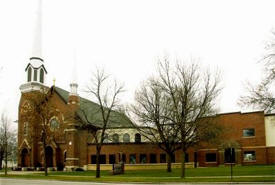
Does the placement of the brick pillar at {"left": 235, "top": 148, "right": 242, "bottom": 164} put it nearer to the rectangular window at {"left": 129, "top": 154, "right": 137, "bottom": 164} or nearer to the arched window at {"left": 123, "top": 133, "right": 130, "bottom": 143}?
the rectangular window at {"left": 129, "top": 154, "right": 137, "bottom": 164}

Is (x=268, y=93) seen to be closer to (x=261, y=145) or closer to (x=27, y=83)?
(x=261, y=145)

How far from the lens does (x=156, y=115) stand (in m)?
42.1

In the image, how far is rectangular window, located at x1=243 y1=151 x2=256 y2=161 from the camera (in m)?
51.6

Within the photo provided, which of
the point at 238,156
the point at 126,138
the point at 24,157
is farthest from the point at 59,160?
the point at 238,156

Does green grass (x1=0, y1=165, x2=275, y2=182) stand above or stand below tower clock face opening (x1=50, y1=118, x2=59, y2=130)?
below

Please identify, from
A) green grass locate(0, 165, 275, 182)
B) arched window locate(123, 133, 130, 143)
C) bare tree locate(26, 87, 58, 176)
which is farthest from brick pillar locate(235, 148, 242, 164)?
bare tree locate(26, 87, 58, 176)

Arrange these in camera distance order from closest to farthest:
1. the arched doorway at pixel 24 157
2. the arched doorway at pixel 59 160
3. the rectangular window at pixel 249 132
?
the rectangular window at pixel 249 132 → the arched doorway at pixel 59 160 → the arched doorway at pixel 24 157

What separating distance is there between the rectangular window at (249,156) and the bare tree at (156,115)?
1338 cm

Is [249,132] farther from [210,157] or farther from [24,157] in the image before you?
[24,157]

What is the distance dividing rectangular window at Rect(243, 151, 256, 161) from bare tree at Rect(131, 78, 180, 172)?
43.9 feet

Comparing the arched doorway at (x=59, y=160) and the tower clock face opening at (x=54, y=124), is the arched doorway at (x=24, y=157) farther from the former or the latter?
the tower clock face opening at (x=54, y=124)

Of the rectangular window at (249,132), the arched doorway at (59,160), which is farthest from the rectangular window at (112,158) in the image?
the rectangular window at (249,132)

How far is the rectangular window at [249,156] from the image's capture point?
51.6 meters

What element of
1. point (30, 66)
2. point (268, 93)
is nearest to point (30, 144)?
point (30, 66)
